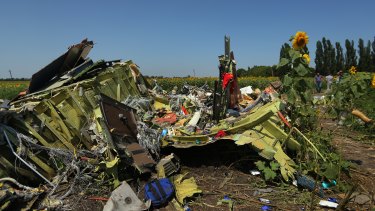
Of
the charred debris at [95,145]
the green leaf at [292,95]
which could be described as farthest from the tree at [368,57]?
the green leaf at [292,95]

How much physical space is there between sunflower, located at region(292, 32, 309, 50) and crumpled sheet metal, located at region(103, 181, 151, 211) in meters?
3.32

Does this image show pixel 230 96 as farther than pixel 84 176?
Yes

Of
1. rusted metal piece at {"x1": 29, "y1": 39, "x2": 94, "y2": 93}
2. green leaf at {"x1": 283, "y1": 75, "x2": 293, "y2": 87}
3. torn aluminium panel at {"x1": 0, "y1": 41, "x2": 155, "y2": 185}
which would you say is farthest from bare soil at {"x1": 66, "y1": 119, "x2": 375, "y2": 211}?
rusted metal piece at {"x1": 29, "y1": 39, "x2": 94, "y2": 93}

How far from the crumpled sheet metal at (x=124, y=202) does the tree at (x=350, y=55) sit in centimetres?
4848

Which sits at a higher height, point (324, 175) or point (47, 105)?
point (47, 105)

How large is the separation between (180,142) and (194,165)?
468mm

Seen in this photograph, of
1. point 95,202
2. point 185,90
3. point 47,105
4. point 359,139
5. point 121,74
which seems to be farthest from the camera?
point 185,90

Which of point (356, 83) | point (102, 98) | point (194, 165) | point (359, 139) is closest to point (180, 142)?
point (194, 165)

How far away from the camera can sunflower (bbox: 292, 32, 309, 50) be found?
5.31 m

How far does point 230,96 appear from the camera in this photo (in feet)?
26.2

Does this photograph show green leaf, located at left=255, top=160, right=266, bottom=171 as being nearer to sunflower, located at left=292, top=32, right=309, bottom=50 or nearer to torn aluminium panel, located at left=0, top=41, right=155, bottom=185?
torn aluminium panel, located at left=0, top=41, right=155, bottom=185

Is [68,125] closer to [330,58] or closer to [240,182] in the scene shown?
[240,182]

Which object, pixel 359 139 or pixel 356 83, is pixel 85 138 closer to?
pixel 356 83

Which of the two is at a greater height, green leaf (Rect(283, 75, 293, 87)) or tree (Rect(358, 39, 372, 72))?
tree (Rect(358, 39, 372, 72))
